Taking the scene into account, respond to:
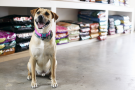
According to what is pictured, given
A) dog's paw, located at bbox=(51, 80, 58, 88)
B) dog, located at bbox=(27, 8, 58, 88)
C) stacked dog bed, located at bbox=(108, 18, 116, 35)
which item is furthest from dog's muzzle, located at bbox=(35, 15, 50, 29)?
stacked dog bed, located at bbox=(108, 18, 116, 35)

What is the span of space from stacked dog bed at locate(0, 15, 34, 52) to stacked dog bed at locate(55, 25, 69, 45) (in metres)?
0.54

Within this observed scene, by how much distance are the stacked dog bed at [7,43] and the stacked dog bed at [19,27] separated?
86mm

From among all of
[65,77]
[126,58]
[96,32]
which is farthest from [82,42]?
[65,77]

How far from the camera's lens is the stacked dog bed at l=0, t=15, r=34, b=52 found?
205cm

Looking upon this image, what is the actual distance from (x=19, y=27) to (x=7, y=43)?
28cm

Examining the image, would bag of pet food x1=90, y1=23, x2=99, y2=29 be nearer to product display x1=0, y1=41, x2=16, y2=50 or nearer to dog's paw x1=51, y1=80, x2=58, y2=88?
product display x1=0, y1=41, x2=16, y2=50

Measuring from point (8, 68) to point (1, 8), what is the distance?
1.08m

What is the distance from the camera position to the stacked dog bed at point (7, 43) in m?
1.85

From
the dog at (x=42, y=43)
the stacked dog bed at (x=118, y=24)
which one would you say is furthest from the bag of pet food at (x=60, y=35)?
the stacked dog bed at (x=118, y=24)

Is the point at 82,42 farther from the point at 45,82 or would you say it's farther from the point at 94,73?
the point at 45,82

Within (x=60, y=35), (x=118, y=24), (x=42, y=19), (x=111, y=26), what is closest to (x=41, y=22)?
(x=42, y=19)

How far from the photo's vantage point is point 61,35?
8.64ft

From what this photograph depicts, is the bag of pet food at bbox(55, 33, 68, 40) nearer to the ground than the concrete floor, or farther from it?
farther from it

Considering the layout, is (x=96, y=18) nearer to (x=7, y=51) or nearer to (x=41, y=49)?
(x=7, y=51)
